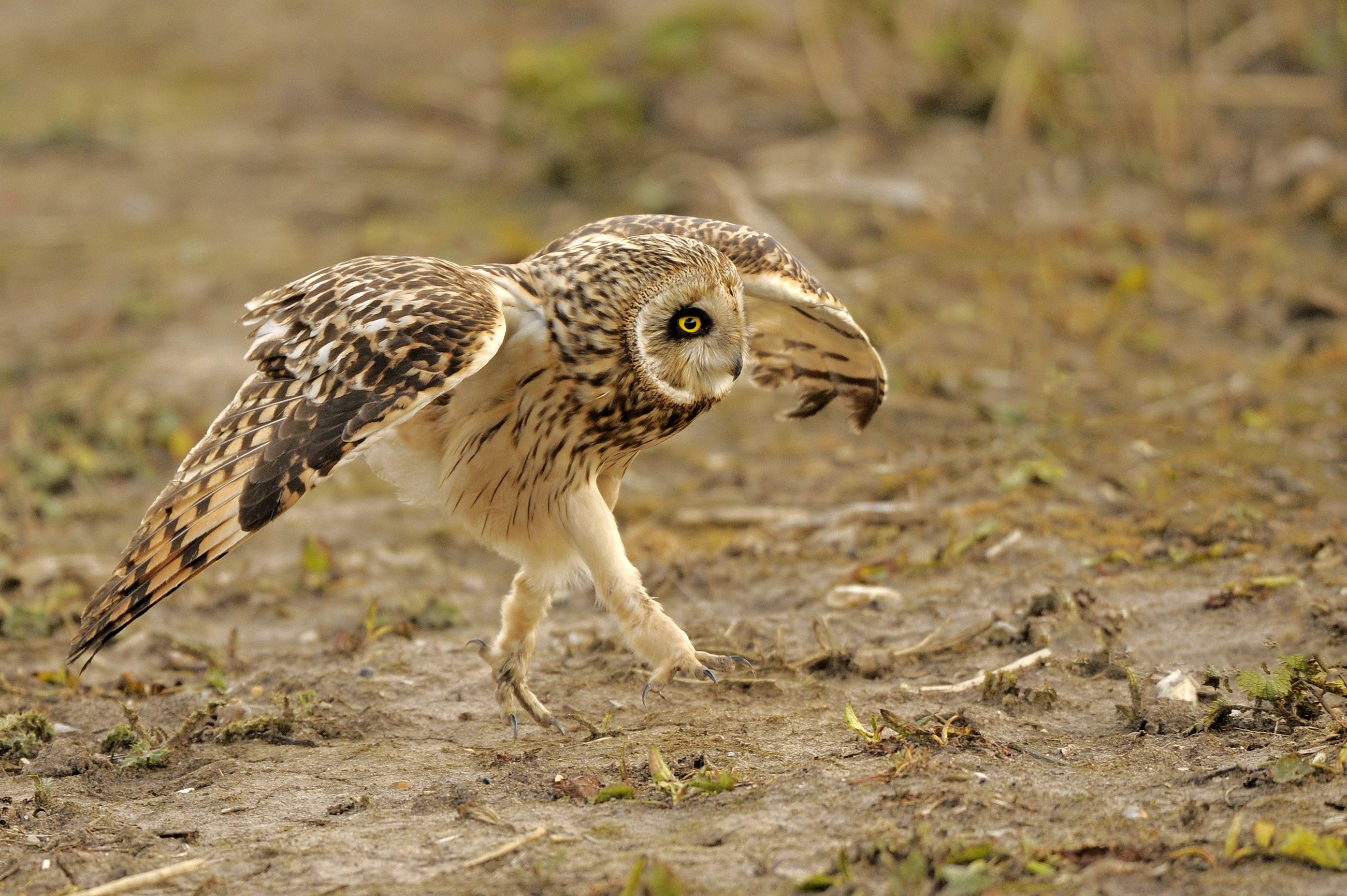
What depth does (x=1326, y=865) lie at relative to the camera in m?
3.11

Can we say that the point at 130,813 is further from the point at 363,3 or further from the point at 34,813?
the point at 363,3

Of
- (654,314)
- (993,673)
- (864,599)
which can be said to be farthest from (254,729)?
(993,673)

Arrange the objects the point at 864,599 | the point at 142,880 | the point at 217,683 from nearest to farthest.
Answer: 1. the point at 142,880
2. the point at 217,683
3. the point at 864,599

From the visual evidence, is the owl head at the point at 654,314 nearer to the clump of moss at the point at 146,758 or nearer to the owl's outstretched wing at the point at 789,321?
the owl's outstretched wing at the point at 789,321

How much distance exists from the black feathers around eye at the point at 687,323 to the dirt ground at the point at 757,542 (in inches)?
49.2

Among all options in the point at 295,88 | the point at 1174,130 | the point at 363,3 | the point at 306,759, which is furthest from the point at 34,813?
the point at 363,3

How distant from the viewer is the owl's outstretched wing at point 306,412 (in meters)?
3.88

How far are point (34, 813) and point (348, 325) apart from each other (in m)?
1.73

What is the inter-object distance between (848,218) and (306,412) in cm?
685

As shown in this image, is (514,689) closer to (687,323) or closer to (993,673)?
(687,323)

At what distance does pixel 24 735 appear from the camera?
466 centimetres

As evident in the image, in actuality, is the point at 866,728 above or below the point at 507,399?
below

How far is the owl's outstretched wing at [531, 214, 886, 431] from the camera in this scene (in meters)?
4.80

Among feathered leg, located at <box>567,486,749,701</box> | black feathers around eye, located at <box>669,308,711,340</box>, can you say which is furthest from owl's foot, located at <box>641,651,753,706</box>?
black feathers around eye, located at <box>669,308,711,340</box>
